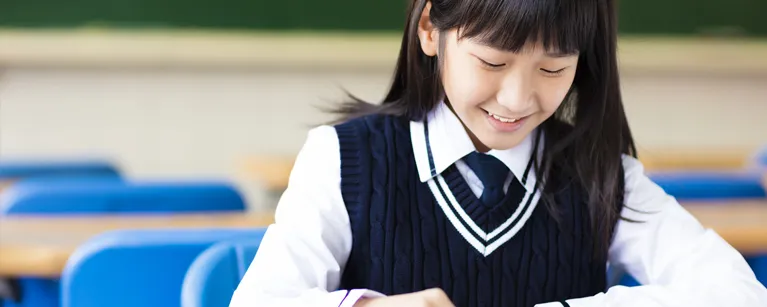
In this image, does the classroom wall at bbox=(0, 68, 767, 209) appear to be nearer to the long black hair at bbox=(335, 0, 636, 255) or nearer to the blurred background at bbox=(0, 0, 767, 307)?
the blurred background at bbox=(0, 0, 767, 307)

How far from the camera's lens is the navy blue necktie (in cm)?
108

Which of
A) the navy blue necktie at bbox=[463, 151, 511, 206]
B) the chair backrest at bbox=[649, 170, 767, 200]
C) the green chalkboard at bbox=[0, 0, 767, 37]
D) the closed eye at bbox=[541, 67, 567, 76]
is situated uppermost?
the green chalkboard at bbox=[0, 0, 767, 37]

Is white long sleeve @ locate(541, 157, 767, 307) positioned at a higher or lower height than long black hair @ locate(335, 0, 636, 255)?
lower

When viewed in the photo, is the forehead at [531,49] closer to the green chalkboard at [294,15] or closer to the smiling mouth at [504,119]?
the smiling mouth at [504,119]

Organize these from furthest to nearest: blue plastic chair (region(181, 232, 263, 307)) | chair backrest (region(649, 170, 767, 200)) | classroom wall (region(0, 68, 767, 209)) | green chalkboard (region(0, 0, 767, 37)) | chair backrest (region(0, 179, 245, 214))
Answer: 1. classroom wall (region(0, 68, 767, 209))
2. green chalkboard (region(0, 0, 767, 37))
3. chair backrest (region(649, 170, 767, 200))
4. chair backrest (region(0, 179, 245, 214))
5. blue plastic chair (region(181, 232, 263, 307))

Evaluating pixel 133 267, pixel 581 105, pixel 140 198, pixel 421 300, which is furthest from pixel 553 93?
pixel 140 198

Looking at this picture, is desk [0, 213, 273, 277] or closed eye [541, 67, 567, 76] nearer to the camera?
closed eye [541, 67, 567, 76]

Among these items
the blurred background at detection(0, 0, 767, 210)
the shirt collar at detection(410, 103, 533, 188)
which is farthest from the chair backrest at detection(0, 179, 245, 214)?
the blurred background at detection(0, 0, 767, 210)

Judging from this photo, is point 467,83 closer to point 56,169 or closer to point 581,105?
point 581,105

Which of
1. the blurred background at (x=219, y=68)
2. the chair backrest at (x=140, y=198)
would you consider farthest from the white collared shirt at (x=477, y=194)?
the blurred background at (x=219, y=68)

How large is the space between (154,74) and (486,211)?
10.3ft

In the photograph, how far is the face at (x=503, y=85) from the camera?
912 millimetres

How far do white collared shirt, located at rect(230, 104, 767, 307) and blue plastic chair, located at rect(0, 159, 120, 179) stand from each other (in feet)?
6.26

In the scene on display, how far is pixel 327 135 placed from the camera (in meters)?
1.07
